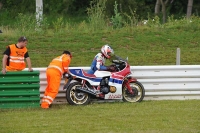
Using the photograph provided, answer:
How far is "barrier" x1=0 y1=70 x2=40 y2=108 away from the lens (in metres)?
13.9

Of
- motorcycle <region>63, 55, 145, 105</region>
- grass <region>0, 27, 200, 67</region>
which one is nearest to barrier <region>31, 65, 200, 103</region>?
motorcycle <region>63, 55, 145, 105</region>

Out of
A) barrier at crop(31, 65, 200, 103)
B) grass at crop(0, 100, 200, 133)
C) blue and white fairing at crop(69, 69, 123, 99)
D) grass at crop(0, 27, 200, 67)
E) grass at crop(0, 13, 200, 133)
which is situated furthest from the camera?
grass at crop(0, 27, 200, 67)

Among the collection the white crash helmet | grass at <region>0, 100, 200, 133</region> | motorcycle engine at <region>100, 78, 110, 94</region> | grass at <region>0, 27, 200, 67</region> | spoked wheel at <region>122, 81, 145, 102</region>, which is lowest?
grass at <region>0, 100, 200, 133</region>

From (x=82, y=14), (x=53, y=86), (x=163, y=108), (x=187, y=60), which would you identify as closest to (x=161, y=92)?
(x=163, y=108)

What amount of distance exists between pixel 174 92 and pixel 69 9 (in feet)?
113

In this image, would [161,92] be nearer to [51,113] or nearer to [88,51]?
[51,113]

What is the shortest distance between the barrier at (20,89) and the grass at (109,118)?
13.0 inches

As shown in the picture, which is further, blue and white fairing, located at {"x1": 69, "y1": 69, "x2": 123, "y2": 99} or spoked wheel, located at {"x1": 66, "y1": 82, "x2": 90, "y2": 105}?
blue and white fairing, located at {"x1": 69, "y1": 69, "x2": 123, "y2": 99}

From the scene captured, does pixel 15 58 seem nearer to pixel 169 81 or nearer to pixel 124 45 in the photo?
pixel 169 81

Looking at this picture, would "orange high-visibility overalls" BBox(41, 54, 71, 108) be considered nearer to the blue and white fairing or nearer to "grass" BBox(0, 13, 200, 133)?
"grass" BBox(0, 13, 200, 133)

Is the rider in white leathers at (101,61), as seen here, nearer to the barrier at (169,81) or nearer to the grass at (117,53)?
the barrier at (169,81)

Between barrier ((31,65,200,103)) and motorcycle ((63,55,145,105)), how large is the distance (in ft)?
1.28

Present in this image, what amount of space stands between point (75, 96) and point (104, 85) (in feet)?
2.43

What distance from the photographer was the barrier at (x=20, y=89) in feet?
45.7
